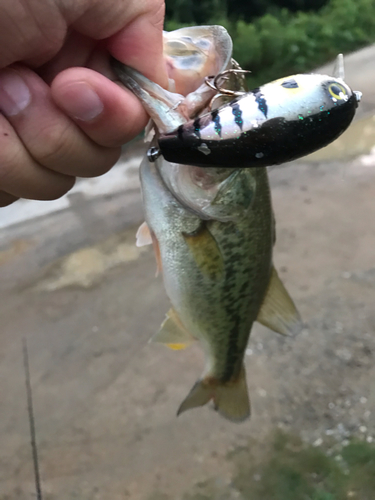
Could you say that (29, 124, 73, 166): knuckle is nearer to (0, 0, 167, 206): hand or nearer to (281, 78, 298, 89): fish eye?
(0, 0, 167, 206): hand

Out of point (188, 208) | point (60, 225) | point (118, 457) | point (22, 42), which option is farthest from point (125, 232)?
point (22, 42)

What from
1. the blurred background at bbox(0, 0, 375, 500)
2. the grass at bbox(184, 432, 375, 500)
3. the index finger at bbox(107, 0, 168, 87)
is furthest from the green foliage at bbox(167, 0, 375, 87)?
the index finger at bbox(107, 0, 168, 87)

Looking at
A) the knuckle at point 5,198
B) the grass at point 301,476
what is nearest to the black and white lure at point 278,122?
the knuckle at point 5,198

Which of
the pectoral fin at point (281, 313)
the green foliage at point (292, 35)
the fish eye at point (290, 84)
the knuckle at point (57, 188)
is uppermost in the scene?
the fish eye at point (290, 84)

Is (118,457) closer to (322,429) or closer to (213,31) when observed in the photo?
(322,429)

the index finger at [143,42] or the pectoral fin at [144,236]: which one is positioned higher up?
Result: the index finger at [143,42]

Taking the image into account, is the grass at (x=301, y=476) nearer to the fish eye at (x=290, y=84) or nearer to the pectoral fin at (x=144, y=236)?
the pectoral fin at (x=144, y=236)
